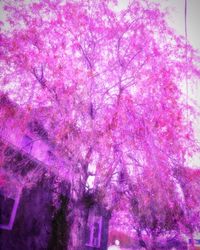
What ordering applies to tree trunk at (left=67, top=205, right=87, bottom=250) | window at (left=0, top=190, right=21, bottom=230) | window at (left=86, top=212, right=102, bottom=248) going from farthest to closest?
window at (left=86, top=212, right=102, bottom=248)
window at (left=0, top=190, right=21, bottom=230)
tree trunk at (left=67, top=205, right=87, bottom=250)

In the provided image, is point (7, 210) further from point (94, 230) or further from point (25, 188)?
point (94, 230)

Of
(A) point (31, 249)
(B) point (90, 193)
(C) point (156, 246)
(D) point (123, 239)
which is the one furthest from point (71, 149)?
(D) point (123, 239)

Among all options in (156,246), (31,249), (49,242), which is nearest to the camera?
(31,249)

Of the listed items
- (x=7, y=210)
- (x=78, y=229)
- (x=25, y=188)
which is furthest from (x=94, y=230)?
(x=78, y=229)

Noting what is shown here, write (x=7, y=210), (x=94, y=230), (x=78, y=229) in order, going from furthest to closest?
(x=94, y=230) < (x=7, y=210) < (x=78, y=229)

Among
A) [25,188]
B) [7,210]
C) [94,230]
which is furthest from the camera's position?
[94,230]

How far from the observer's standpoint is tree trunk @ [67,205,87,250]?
8156 mm

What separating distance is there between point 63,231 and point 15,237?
331 centimetres

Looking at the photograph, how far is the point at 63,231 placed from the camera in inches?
524

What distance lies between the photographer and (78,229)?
8.34 metres

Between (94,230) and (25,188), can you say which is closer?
(25,188)

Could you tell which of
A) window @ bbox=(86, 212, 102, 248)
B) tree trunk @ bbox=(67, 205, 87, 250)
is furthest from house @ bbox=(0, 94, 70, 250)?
window @ bbox=(86, 212, 102, 248)

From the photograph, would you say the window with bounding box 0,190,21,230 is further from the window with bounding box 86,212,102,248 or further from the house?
the window with bounding box 86,212,102,248

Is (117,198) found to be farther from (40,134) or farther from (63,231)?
(40,134)
